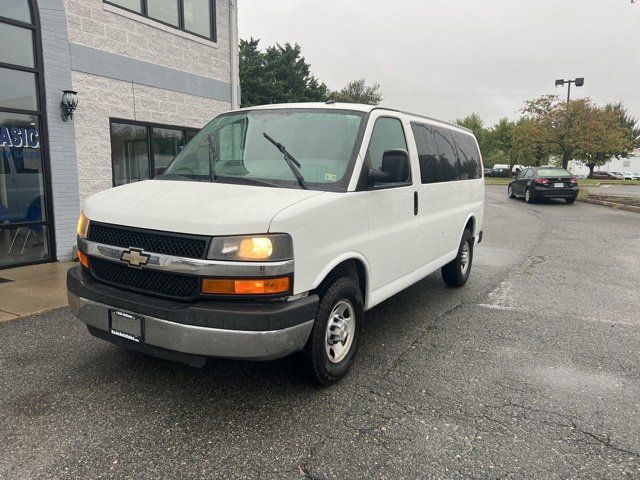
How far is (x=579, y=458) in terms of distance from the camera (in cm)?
283

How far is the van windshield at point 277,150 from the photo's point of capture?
368cm

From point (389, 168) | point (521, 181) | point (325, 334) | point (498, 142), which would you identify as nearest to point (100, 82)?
point (389, 168)

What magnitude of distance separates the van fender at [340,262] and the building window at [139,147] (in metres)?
5.85

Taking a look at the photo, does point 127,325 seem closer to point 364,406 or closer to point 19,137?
point 364,406

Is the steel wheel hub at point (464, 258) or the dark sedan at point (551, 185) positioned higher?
the dark sedan at point (551, 185)

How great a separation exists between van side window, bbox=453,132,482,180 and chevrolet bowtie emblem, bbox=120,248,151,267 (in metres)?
4.19

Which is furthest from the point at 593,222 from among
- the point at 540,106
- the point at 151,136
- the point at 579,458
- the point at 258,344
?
the point at 540,106

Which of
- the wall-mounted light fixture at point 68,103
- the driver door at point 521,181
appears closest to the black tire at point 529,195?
the driver door at point 521,181

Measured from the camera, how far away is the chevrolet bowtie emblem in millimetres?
3102

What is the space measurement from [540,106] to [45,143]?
36226mm

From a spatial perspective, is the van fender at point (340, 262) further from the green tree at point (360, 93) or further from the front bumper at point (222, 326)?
the green tree at point (360, 93)

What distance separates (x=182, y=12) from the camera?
979 centimetres

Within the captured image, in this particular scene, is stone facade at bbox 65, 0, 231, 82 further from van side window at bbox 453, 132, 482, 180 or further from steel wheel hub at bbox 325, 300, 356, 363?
steel wheel hub at bbox 325, 300, 356, 363

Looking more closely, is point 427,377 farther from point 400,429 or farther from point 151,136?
point 151,136
